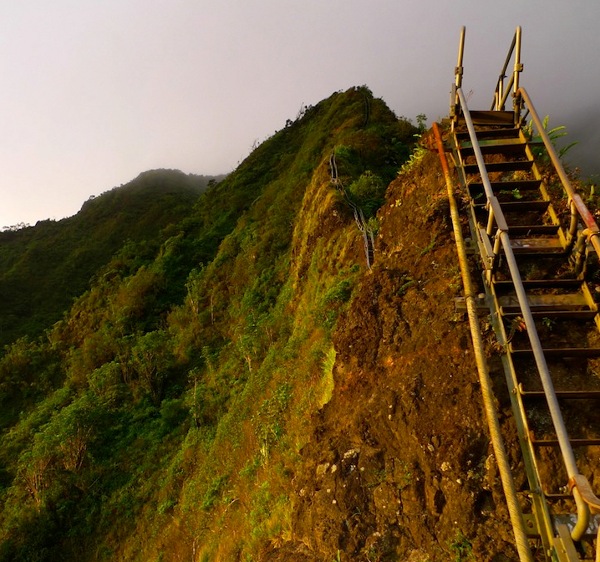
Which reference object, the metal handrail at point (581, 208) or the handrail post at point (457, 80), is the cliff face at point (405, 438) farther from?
the handrail post at point (457, 80)

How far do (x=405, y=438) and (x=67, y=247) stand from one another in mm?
36684

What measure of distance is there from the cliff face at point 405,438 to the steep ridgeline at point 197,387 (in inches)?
8.2

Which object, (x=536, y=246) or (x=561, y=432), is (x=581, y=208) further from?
(x=561, y=432)

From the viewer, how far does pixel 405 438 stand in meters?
4.19

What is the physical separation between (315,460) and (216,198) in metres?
25.5

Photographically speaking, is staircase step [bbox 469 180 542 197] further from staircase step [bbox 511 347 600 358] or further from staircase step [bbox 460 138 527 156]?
staircase step [bbox 511 347 600 358]

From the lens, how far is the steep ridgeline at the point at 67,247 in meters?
26.5

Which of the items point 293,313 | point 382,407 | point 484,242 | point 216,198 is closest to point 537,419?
point 382,407

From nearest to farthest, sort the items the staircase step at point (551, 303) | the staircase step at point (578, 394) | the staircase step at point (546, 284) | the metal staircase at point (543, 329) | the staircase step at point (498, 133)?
the metal staircase at point (543, 329), the staircase step at point (578, 394), the staircase step at point (551, 303), the staircase step at point (546, 284), the staircase step at point (498, 133)

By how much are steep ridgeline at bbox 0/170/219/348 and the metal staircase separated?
23.0 metres

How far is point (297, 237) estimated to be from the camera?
15.7 m

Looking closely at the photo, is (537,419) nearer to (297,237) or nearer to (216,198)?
(297,237)

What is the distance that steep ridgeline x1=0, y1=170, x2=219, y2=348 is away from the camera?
86.9 ft

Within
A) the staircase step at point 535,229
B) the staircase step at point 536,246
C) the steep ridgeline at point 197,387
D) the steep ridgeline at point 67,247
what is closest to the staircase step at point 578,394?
the staircase step at point 536,246
